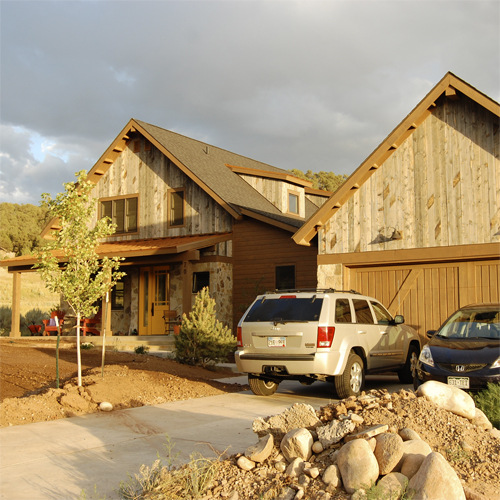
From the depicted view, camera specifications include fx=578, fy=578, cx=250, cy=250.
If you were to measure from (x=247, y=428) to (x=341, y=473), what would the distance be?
3.08m

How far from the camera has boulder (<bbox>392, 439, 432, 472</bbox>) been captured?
16.3ft

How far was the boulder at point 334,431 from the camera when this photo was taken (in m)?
5.42

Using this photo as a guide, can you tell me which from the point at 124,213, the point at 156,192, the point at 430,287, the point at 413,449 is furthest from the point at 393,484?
the point at 124,213

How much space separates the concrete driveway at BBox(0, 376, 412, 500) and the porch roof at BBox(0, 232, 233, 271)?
987 cm

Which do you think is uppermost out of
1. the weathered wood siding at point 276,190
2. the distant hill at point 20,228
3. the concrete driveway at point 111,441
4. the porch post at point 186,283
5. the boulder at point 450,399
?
the distant hill at point 20,228

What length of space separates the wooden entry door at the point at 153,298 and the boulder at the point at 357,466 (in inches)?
709

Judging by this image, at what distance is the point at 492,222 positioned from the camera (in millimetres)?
13008

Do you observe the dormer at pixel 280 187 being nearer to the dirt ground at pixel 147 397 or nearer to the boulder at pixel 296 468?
the dirt ground at pixel 147 397

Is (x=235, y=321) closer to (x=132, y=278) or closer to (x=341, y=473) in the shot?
(x=132, y=278)

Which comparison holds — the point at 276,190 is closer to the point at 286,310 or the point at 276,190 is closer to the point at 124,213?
the point at 124,213

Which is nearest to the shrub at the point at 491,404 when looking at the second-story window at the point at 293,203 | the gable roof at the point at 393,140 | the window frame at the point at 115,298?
the gable roof at the point at 393,140

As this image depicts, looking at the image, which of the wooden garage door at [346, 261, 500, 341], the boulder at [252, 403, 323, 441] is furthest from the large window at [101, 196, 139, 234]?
the boulder at [252, 403, 323, 441]

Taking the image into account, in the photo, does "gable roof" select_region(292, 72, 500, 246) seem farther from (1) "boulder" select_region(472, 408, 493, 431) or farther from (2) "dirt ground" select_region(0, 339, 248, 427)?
(1) "boulder" select_region(472, 408, 493, 431)

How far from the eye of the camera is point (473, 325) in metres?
9.81
